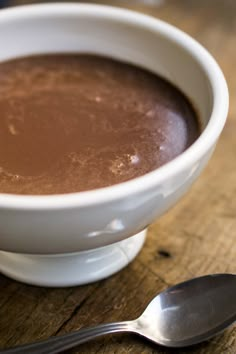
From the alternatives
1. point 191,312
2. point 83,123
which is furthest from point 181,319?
point 83,123

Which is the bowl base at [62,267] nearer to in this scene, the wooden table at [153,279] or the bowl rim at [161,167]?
the wooden table at [153,279]

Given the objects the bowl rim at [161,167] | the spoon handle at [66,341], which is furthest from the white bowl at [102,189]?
the spoon handle at [66,341]

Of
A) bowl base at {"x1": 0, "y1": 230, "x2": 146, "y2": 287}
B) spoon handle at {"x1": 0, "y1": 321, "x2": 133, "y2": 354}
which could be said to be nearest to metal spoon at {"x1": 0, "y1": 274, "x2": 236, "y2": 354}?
spoon handle at {"x1": 0, "y1": 321, "x2": 133, "y2": 354}

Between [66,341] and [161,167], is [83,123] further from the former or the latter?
[66,341]

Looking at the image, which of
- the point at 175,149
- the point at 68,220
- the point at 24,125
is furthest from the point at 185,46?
the point at 68,220

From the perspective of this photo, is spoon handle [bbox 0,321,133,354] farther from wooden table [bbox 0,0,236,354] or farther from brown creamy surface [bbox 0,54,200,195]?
brown creamy surface [bbox 0,54,200,195]

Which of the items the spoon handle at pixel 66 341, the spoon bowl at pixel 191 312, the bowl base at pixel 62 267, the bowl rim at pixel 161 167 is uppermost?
the bowl rim at pixel 161 167
